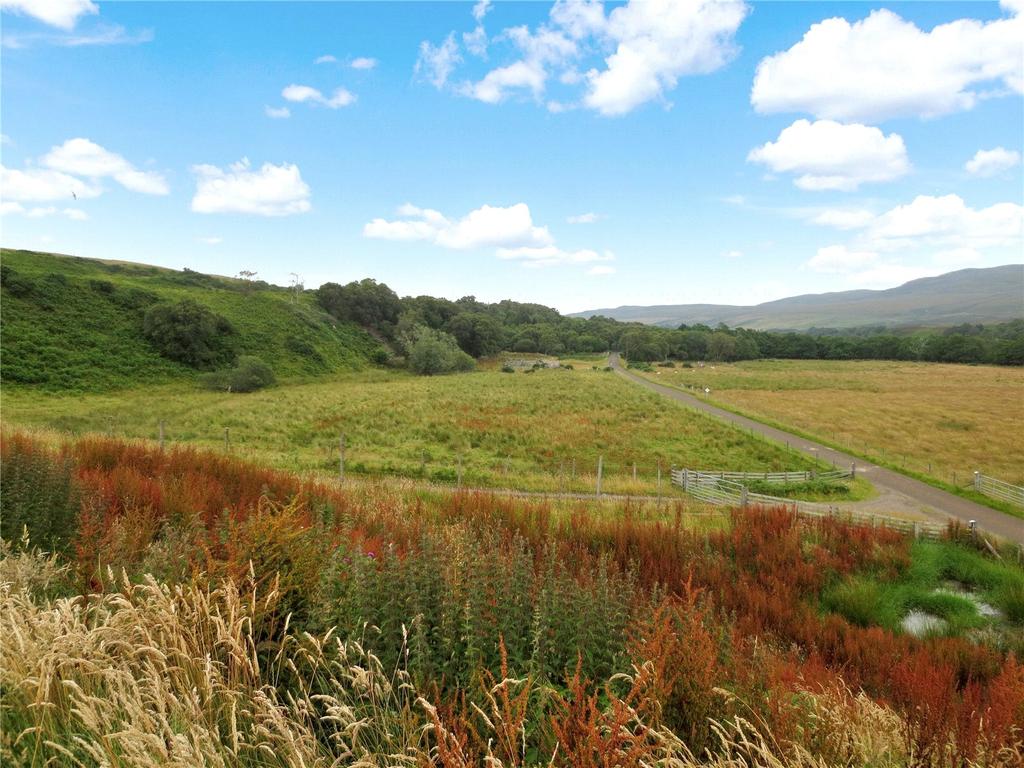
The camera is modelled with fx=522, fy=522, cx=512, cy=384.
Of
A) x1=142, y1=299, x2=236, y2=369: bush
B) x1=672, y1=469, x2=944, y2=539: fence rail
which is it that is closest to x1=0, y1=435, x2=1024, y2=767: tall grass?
x1=672, y1=469, x2=944, y2=539: fence rail

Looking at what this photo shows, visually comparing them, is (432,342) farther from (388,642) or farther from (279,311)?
(388,642)

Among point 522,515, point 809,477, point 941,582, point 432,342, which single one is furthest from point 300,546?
point 432,342

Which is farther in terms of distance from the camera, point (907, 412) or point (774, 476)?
point (907, 412)

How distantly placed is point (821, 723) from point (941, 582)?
31.6 feet

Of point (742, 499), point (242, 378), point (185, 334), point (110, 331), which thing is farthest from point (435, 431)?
point (110, 331)

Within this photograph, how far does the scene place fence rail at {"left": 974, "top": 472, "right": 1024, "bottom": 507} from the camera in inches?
773

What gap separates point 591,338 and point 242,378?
11136cm

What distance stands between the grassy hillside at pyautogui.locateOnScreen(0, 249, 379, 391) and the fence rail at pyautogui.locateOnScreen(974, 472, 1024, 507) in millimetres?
52966

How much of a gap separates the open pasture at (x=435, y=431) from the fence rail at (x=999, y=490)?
6.70 meters

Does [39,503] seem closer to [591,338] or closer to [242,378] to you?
[242,378]

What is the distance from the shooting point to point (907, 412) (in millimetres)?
47375

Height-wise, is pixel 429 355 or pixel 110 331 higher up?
pixel 110 331

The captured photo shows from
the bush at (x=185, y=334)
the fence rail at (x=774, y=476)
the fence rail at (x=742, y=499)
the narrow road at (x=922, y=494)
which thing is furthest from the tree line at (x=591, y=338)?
the fence rail at (x=742, y=499)

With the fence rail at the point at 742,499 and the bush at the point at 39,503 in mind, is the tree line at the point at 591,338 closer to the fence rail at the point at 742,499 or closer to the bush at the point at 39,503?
the fence rail at the point at 742,499
